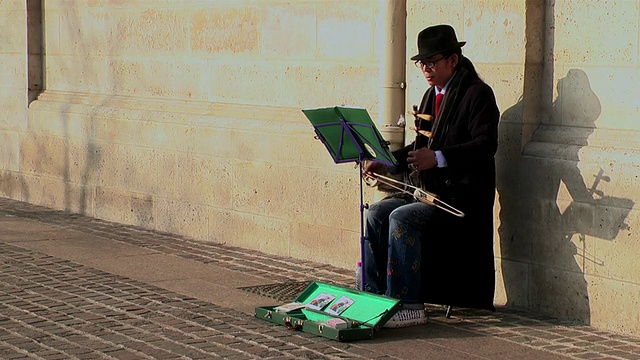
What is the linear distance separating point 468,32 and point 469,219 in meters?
1.26

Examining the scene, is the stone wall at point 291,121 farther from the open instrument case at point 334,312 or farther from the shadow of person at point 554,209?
the open instrument case at point 334,312

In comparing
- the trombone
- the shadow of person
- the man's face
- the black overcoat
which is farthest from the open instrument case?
the man's face

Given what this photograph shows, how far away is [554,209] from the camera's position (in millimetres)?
7336

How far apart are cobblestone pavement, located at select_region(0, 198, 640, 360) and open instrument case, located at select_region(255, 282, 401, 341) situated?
0.06 m

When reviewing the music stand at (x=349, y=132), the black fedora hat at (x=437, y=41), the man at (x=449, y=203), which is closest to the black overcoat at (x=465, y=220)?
the man at (x=449, y=203)

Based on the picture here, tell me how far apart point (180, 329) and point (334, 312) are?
831 millimetres

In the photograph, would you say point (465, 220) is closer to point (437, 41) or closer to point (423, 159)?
point (423, 159)

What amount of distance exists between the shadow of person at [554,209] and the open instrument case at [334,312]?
1.04 metres

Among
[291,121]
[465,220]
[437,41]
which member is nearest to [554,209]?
[465,220]

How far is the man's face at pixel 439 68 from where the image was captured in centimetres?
729

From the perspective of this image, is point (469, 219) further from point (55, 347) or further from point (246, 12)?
point (246, 12)

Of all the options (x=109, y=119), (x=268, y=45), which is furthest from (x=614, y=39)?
(x=109, y=119)

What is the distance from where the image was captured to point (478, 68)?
306 inches

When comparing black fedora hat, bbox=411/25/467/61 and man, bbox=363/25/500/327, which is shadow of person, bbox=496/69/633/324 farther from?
black fedora hat, bbox=411/25/467/61
